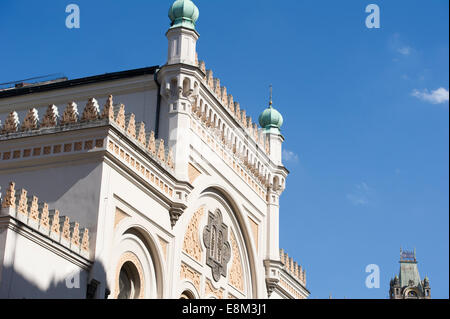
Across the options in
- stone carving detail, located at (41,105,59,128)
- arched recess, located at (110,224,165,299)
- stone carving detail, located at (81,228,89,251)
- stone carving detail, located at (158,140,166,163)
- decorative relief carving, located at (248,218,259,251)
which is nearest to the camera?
stone carving detail, located at (81,228,89,251)

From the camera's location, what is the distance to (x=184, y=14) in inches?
1232

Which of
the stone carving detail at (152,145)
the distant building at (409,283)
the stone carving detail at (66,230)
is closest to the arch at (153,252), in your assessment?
the stone carving detail at (152,145)

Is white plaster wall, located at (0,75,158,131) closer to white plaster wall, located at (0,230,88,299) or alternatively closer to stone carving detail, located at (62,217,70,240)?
stone carving detail, located at (62,217,70,240)

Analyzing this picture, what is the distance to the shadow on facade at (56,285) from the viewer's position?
20844 mm

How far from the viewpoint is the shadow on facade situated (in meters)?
20.8

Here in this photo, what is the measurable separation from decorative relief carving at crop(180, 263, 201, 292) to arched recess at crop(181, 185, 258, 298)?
1.66 ft

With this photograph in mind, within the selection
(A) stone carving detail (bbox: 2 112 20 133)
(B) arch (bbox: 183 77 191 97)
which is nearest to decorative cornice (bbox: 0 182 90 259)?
(A) stone carving detail (bbox: 2 112 20 133)

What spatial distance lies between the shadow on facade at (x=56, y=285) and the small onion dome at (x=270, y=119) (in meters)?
17.3

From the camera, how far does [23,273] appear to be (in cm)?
2136

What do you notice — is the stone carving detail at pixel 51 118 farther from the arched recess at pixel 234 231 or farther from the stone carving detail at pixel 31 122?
the arched recess at pixel 234 231
